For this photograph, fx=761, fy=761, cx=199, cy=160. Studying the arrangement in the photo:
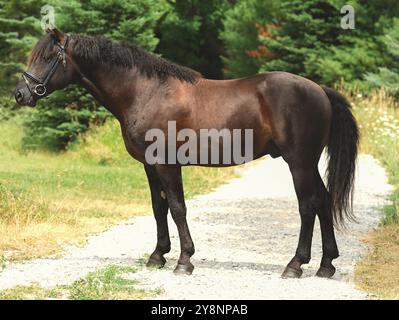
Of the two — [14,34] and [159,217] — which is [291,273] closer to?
[159,217]

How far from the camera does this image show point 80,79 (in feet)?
22.4

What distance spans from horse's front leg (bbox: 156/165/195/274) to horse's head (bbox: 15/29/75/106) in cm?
122

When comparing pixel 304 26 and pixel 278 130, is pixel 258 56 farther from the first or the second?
pixel 278 130

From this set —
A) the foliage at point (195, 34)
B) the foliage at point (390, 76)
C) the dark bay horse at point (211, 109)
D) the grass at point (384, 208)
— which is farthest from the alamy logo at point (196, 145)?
the foliage at point (195, 34)

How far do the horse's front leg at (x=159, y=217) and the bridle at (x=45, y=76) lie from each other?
1.19m

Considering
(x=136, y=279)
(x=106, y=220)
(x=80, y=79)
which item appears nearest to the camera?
(x=136, y=279)

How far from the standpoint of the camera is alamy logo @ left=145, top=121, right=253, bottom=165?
21.5 feet

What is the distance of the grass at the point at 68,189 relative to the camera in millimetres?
8266

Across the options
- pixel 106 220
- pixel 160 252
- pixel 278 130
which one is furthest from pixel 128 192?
pixel 278 130

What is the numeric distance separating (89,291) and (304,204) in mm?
2002

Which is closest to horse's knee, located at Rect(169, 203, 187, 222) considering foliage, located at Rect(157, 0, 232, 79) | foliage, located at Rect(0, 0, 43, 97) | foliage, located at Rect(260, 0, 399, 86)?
foliage, located at Rect(0, 0, 43, 97)

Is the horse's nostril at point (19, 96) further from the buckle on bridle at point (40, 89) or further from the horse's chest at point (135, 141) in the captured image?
the horse's chest at point (135, 141)

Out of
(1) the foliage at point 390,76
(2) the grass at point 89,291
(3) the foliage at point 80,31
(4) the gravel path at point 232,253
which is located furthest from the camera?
(1) the foliage at point 390,76

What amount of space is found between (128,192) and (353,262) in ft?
17.9
